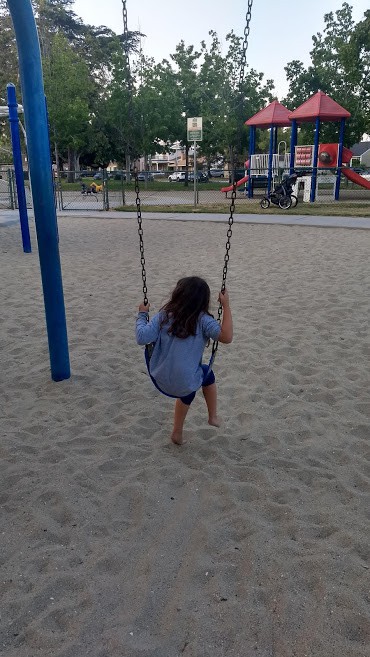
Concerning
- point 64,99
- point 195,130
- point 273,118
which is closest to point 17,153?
point 195,130

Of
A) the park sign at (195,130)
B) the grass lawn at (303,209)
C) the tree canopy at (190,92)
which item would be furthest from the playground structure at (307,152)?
the tree canopy at (190,92)

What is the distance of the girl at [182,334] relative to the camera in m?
2.53

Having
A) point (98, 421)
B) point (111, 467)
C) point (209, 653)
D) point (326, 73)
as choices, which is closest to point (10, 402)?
point (98, 421)

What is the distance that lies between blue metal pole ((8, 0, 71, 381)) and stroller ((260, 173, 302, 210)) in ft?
46.8

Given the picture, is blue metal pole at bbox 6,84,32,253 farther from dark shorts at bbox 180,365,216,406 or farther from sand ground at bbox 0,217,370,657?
dark shorts at bbox 180,365,216,406

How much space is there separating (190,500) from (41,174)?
2.33 meters

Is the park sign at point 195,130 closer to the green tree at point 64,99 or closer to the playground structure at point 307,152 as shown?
the playground structure at point 307,152

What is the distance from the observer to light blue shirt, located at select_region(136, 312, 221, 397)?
2578 millimetres

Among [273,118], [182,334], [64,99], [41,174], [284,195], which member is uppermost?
[64,99]

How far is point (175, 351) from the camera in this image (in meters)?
2.58

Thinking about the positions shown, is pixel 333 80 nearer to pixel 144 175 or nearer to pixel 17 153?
pixel 144 175

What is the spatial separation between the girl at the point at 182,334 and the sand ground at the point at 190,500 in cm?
51

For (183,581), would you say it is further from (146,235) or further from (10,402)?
(146,235)

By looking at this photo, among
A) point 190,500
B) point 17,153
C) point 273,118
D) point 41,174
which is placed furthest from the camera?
point 273,118
